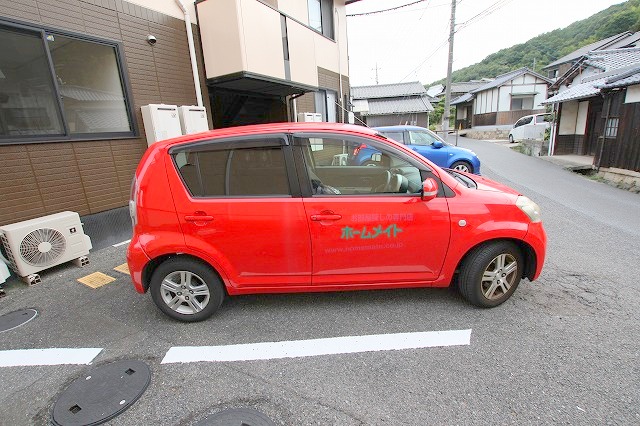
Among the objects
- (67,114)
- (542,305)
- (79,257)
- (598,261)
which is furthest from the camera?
(67,114)

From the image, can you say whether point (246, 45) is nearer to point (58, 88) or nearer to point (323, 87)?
point (58, 88)

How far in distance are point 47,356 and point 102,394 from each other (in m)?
0.86

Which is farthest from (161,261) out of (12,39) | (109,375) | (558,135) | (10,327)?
(558,135)

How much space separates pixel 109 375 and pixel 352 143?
2.58 meters

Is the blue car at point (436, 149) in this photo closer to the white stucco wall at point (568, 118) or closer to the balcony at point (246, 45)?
the balcony at point (246, 45)

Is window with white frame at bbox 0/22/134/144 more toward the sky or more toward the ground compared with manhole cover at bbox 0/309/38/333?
more toward the sky

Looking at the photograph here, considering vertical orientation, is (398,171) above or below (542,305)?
above

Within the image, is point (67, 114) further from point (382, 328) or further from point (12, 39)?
point (382, 328)

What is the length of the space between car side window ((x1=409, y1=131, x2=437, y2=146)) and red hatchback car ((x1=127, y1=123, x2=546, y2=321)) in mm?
6684

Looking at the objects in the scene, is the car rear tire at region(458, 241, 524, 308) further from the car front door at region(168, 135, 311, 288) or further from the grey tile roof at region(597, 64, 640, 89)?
the grey tile roof at region(597, 64, 640, 89)

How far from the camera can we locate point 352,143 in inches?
109

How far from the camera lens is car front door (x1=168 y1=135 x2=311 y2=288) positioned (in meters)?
2.66

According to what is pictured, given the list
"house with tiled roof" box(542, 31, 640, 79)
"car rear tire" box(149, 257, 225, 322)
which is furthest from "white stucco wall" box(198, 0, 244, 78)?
"house with tiled roof" box(542, 31, 640, 79)

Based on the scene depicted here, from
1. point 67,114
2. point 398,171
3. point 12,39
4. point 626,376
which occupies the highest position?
point 12,39
